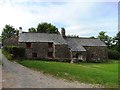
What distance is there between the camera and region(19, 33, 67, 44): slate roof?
5148 centimetres

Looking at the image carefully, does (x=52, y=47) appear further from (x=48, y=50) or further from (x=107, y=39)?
(x=107, y=39)

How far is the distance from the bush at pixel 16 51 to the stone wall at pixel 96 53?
52.4ft

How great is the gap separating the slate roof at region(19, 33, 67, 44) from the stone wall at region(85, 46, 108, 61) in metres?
7.09

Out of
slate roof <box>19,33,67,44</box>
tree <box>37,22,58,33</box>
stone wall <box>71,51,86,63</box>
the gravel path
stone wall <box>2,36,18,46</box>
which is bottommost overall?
the gravel path

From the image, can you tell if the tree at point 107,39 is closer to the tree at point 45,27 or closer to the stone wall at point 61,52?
the tree at point 45,27

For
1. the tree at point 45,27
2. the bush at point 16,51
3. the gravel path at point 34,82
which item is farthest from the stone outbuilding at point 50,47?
the gravel path at point 34,82

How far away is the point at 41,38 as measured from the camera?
52688 mm

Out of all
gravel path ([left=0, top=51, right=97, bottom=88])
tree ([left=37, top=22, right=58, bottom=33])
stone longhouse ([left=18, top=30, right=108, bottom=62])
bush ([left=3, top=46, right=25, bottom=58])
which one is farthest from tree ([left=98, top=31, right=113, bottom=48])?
gravel path ([left=0, top=51, right=97, bottom=88])

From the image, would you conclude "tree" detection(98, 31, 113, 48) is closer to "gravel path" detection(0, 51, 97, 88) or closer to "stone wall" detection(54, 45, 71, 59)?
"stone wall" detection(54, 45, 71, 59)

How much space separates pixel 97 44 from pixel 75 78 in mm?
36604

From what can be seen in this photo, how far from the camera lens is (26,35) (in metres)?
53.0

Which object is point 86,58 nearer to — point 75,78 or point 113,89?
point 75,78

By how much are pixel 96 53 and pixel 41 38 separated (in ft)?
44.9

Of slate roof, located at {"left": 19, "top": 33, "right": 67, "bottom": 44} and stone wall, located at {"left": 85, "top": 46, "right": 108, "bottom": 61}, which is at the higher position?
slate roof, located at {"left": 19, "top": 33, "right": 67, "bottom": 44}
